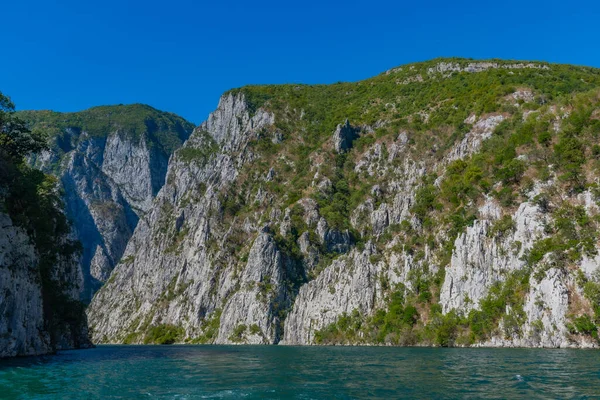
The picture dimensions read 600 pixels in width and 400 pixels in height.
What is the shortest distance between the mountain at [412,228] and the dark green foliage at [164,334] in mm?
730

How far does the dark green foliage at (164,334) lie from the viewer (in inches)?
6348

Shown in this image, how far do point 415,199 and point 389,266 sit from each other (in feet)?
66.3

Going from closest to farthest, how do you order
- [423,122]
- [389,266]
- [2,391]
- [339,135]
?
[2,391] → [389,266] → [423,122] → [339,135]

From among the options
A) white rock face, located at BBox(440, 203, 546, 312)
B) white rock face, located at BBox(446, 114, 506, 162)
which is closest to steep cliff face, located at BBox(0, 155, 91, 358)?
white rock face, located at BBox(440, 203, 546, 312)

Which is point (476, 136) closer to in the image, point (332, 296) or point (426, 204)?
point (426, 204)

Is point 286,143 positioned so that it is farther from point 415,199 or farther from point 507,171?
point 507,171

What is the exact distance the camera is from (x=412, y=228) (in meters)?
115

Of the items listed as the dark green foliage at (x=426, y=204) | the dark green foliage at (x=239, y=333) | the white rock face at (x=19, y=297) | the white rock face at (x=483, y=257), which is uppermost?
the dark green foliage at (x=426, y=204)

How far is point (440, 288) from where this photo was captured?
320ft

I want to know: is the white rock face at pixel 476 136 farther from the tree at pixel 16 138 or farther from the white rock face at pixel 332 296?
the tree at pixel 16 138

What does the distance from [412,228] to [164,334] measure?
9622 cm

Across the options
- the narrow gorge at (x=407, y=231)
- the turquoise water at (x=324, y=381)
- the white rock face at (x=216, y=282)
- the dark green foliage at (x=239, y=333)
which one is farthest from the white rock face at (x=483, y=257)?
the dark green foliage at (x=239, y=333)

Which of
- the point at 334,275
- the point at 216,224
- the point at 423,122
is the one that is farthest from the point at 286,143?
the point at 334,275

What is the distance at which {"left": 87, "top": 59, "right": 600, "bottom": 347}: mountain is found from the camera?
7694cm
